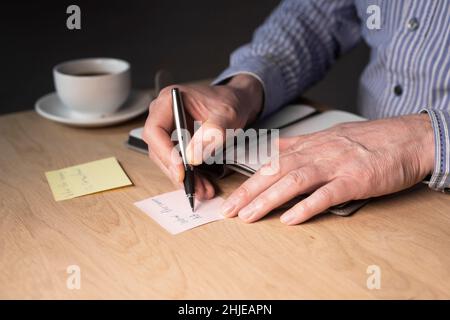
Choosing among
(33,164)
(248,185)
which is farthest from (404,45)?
(33,164)

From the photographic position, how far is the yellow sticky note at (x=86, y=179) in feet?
2.70

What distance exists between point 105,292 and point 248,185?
270 millimetres

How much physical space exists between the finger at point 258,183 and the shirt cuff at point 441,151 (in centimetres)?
19

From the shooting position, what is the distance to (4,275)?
615 millimetres

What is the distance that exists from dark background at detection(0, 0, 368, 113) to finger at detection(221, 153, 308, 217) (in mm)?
1186

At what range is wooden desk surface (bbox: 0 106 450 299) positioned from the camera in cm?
59

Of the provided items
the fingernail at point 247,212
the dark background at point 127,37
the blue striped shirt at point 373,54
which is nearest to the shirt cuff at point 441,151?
the blue striped shirt at point 373,54

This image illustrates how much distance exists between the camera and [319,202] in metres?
0.72

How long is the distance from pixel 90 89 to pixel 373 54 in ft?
2.22

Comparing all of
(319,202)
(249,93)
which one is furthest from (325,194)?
(249,93)

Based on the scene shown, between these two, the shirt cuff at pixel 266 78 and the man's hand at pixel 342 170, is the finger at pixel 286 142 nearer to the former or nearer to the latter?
the man's hand at pixel 342 170

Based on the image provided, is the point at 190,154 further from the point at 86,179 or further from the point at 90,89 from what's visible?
the point at 90,89

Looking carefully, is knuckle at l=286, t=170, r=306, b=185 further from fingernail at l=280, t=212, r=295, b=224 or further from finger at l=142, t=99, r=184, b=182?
finger at l=142, t=99, r=184, b=182
